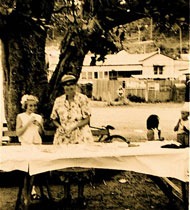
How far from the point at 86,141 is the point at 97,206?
92 cm

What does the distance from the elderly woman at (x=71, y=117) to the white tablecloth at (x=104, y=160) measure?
2.40ft

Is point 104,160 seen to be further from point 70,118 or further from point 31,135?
point 31,135

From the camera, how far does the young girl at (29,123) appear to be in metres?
4.96

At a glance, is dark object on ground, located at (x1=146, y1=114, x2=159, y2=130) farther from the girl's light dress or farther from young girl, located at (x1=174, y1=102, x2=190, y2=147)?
the girl's light dress

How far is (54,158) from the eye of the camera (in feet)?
13.5

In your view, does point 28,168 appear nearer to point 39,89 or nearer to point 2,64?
point 39,89

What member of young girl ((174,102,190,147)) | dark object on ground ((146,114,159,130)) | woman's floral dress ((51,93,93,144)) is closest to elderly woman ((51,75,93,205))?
woman's floral dress ((51,93,93,144))

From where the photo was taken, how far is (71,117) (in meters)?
5.09

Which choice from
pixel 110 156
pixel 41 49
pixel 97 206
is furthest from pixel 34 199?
pixel 41 49

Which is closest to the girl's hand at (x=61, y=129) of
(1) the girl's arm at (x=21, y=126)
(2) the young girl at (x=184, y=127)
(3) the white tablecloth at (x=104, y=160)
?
(1) the girl's arm at (x=21, y=126)

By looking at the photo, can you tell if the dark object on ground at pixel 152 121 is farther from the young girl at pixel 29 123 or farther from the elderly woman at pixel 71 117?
the young girl at pixel 29 123

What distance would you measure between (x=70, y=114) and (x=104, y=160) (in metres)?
1.07

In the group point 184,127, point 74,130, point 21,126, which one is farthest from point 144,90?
point 184,127

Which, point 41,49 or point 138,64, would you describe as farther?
point 138,64
